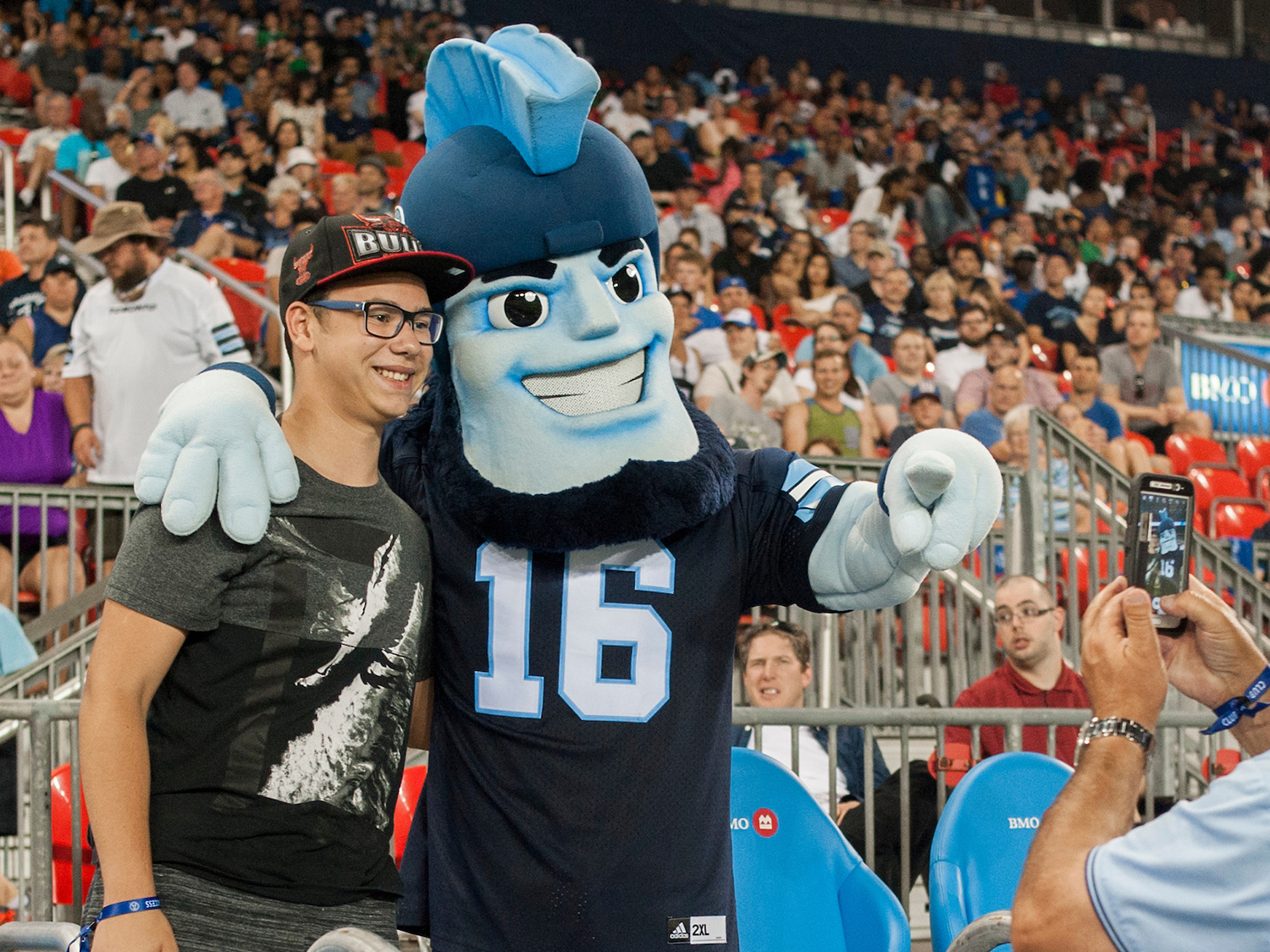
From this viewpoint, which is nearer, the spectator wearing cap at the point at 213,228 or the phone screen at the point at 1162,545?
the phone screen at the point at 1162,545

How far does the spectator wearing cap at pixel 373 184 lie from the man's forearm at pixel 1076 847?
730 cm

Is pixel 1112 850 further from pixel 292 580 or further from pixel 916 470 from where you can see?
pixel 292 580

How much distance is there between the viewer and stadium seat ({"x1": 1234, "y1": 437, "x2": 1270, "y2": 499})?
8.58m

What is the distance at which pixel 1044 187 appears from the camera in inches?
548

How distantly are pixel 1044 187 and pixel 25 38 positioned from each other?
8.99 m

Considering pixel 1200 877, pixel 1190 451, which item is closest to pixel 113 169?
pixel 1190 451

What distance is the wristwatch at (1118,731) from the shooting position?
185 centimetres

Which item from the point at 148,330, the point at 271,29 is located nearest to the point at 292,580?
the point at 148,330

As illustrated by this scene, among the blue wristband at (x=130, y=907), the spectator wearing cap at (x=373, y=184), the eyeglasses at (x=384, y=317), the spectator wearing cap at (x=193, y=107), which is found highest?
the spectator wearing cap at (x=193, y=107)

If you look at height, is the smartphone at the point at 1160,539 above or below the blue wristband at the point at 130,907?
above

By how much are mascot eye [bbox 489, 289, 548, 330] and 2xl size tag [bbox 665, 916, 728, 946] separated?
97 centimetres

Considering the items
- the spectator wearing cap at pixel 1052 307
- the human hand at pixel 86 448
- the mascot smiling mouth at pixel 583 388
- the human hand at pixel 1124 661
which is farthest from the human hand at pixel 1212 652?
the spectator wearing cap at pixel 1052 307

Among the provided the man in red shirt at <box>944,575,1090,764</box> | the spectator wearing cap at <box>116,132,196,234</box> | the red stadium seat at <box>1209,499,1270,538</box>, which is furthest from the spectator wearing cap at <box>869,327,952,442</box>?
the spectator wearing cap at <box>116,132,196,234</box>

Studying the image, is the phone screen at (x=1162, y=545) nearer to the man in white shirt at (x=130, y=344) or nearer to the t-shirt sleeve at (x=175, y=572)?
the t-shirt sleeve at (x=175, y=572)
